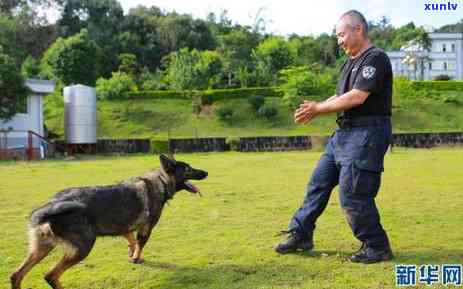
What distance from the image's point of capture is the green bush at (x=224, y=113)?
37969mm

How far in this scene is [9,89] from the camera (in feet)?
85.0

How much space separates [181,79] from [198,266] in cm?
3611

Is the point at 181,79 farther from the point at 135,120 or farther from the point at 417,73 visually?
the point at 417,73

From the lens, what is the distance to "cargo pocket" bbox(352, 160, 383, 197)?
524 centimetres

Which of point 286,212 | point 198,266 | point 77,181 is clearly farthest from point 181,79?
point 198,266

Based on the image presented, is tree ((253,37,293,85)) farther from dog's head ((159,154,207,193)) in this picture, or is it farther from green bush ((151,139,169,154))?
dog's head ((159,154,207,193))

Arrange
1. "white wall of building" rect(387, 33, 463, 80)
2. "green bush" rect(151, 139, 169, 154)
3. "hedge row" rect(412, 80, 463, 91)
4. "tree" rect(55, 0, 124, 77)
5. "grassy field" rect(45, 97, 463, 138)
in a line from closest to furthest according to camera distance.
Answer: "green bush" rect(151, 139, 169, 154) < "grassy field" rect(45, 97, 463, 138) < "hedge row" rect(412, 80, 463, 91) < "tree" rect(55, 0, 124, 77) < "white wall of building" rect(387, 33, 463, 80)

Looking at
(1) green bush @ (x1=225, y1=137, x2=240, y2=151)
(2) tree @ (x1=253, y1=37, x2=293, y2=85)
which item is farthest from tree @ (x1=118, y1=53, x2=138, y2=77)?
(1) green bush @ (x1=225, y1=137, x2=240, y2=151)

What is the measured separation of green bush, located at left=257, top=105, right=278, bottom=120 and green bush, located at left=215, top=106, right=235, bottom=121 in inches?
78.1

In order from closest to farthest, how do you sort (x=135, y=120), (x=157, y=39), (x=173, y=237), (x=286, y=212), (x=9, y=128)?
1. (x=173, y=237)
2. (x=286, y=212)
3. (x=9, y=128)
4. (x=135, y=120)
5. (x=157, y=39)

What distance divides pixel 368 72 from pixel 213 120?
3315cm

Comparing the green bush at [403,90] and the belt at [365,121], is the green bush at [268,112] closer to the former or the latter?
the green bush at [403,90]

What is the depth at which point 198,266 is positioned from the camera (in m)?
5.48

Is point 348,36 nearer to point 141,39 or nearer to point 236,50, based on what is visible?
point 236,50
